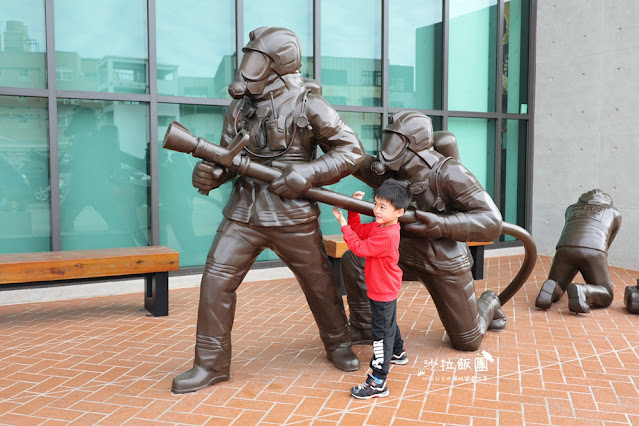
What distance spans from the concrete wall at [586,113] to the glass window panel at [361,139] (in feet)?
9.97

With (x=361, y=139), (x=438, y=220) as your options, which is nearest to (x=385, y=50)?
(x=361, y=139)

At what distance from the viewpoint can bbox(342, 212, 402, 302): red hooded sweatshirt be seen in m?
3.56

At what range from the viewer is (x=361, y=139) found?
8180 millimetres

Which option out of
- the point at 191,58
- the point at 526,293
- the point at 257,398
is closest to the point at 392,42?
the point at 191,58

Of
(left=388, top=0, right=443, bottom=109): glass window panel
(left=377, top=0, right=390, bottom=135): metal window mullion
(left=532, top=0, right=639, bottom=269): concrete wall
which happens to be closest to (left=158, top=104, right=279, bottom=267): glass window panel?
(left=377, top=0, right=390, bottom=135): metal window mullion

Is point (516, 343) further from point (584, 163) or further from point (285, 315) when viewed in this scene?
point (584, 163)

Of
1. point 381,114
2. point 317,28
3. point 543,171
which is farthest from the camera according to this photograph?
point 543,171

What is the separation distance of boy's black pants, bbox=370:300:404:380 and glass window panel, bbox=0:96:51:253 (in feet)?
14.1

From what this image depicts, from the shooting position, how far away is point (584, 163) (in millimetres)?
8977

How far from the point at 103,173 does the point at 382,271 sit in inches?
166

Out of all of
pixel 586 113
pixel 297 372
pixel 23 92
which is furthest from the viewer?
pixel 586 113

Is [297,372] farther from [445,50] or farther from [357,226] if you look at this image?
[445,50]

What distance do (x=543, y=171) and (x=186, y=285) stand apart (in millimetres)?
5953

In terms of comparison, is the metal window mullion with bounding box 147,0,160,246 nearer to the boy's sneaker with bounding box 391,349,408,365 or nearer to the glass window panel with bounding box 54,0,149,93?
the glass window panel with bounding box 54,0,149,93
